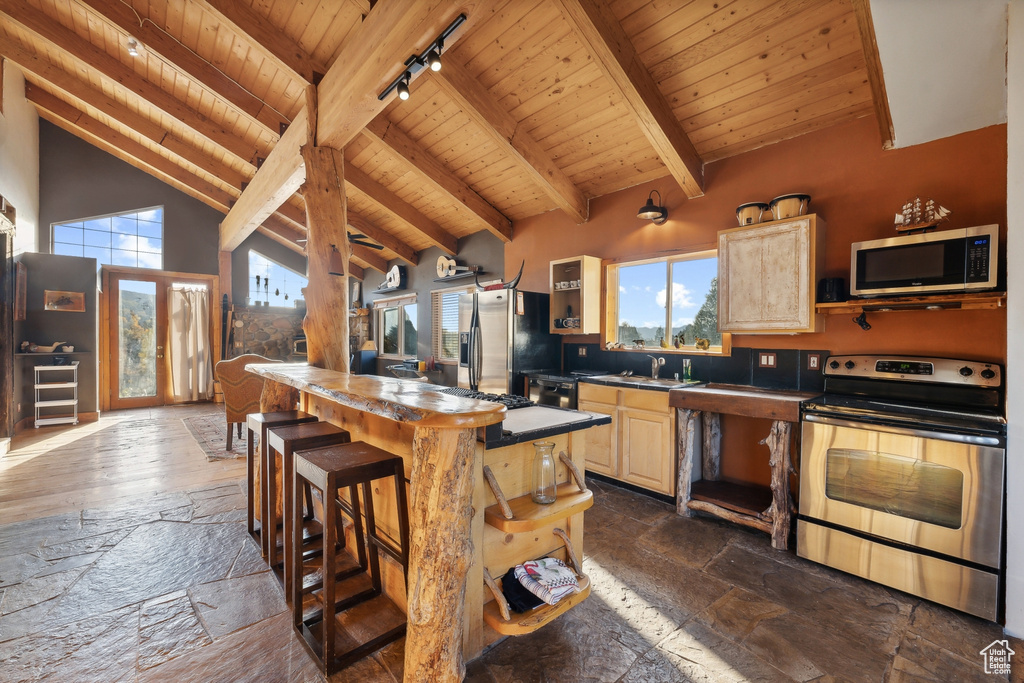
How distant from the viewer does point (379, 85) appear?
2934 mm

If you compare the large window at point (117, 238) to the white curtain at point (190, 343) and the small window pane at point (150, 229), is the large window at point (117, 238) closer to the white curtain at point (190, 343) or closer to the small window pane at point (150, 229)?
the small window pane at point (150, 229)

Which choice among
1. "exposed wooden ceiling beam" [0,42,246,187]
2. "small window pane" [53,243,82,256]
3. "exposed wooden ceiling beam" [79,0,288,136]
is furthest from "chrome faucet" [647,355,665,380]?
"small window pane" [53,243,82,256]

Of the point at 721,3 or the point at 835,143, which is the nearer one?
the point at 721,3

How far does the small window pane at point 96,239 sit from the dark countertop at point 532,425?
27.2 feet

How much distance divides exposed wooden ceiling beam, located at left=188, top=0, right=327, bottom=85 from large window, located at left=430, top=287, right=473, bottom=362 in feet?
10.9

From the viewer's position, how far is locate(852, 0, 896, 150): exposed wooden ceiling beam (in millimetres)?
2162

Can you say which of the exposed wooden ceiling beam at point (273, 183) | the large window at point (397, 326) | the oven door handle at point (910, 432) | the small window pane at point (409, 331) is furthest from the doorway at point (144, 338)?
the oven door handle at point (910, 432)

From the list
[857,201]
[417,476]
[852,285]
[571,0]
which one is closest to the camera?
[417,476]

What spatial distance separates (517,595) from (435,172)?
164 inches

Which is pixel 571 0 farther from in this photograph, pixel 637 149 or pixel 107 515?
pixel 107 515

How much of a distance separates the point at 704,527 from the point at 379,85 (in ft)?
12.5

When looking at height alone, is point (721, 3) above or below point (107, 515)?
above

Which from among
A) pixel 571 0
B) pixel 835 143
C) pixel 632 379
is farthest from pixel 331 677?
pixel 835 143

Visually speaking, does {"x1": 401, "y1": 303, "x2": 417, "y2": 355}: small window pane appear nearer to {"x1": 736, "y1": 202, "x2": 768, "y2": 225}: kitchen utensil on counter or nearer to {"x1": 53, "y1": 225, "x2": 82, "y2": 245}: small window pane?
{"x1": 53, "y1": 225, "x2": 82, "y2": 245}: small window pane
